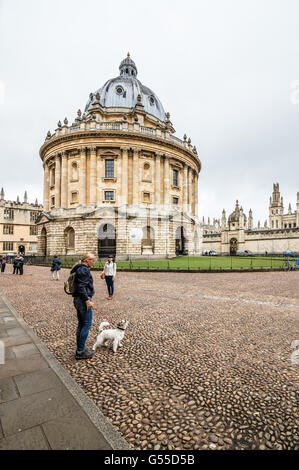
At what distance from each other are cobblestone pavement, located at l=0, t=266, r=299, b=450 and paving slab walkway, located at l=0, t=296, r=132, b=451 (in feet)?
0.71

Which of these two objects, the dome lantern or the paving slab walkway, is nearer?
the paving slab walkway

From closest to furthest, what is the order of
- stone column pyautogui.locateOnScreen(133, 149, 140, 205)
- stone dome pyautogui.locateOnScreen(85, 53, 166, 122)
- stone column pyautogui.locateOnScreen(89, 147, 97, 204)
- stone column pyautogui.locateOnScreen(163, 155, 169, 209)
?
1. stone column pyautogui.locateOnScreen(89, 147, 97, 204)
2. stone column pyautogui.locateOnScreen(133, 149, 140, 205)
3. stone column pyautogui.locateOnScreen(163, 155, 169, 209)
4. stone dome pyautogui.locateOnScreen(85, 53, 166, 122)

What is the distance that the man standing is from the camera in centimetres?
394

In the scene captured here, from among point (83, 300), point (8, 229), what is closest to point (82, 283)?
point (83, 300)

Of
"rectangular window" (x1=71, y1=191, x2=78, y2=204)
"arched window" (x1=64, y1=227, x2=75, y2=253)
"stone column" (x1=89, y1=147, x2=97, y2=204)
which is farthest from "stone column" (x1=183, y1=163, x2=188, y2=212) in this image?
"arched window" (x1=64, y1=227, x2=75, y2=253)

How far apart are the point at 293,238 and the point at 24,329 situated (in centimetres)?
3967

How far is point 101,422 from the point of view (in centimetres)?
249

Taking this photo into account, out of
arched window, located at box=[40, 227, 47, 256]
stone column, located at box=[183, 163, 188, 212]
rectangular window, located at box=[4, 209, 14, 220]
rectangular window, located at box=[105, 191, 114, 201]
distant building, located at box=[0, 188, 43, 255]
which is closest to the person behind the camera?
rectangular window, located at box=[105, 191, 114, 201]

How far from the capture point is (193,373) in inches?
143

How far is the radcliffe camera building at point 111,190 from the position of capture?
3019 centimetres

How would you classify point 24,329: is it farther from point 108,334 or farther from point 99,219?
point 99,219

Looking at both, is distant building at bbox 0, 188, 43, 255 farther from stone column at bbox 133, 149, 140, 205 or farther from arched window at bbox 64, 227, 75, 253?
stone column at bbox 133, 149, 140, 205

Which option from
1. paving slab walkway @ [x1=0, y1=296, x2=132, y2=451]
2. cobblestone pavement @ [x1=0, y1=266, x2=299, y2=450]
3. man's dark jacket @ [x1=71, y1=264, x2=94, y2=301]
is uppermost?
man's dark jacket @ [x1=71, y1=264, x2=94, y2=301]

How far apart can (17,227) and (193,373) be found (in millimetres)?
56799
